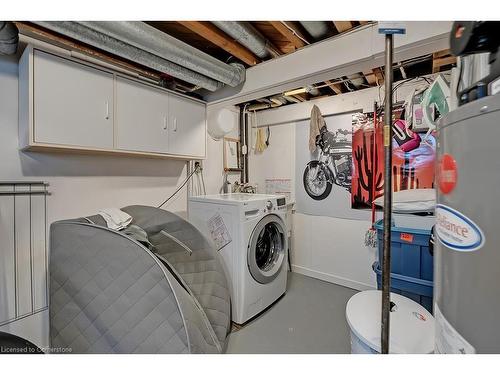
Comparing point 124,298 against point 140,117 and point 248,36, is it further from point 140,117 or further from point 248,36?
point 248,36

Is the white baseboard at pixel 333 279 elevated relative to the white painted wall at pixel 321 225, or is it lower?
lower

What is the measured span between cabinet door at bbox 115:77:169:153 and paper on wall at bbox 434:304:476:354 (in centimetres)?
205

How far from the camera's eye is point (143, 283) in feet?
3.98

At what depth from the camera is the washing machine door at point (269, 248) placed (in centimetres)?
215

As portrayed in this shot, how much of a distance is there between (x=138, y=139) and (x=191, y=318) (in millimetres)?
1441

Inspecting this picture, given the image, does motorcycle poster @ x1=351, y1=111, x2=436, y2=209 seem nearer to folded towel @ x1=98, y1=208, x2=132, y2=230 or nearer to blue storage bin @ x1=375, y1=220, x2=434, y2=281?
blue storage bin @ x1=375, y1=220, x2=434, y2=281

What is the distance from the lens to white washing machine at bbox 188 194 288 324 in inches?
77.5

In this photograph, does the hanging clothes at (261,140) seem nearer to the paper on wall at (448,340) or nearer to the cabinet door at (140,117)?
the cabinet door at (140,117)

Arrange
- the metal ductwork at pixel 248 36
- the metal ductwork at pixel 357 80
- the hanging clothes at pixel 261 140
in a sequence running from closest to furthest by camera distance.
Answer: the metal ductwork at pixel 248 36 < the metal ductwork at pixel 357 80 < the hanging clothes at pixel 261 140

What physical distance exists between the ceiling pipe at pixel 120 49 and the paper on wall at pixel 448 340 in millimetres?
2047

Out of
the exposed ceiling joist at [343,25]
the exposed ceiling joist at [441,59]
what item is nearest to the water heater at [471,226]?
the exposed ceiling joist at [343,25]

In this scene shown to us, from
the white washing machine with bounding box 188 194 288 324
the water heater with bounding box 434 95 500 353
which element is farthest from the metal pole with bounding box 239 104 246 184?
the water heater with bounding box 434 95 500 353
